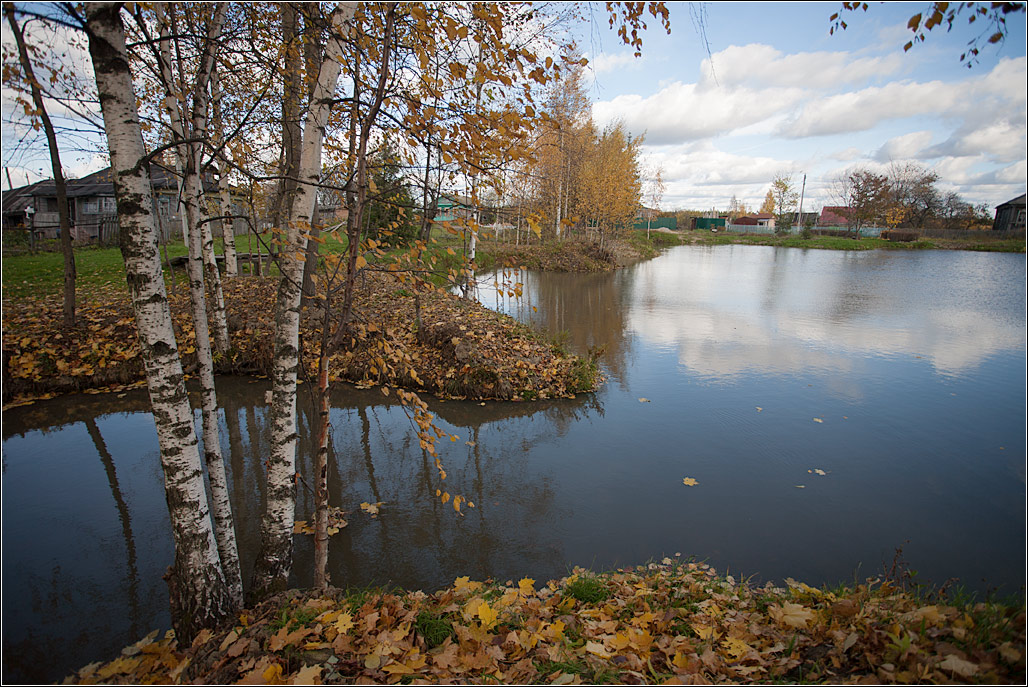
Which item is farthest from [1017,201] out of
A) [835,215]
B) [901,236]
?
[835,215]

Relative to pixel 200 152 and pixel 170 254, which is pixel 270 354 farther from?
pixel 170 254

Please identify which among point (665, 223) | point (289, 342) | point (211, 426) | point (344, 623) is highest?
point (665, 223)

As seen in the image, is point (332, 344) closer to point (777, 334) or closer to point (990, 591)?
point (990, 591)

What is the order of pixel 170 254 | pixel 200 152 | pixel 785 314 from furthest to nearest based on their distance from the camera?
pixel 170 254 < pixel 785 314 < pixel 200 152

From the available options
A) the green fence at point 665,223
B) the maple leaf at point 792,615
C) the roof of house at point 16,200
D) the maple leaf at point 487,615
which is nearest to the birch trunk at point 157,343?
the maple leaf at point 487,615

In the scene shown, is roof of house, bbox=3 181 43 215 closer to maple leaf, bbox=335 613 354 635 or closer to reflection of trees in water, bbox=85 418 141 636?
reflection of trees in water, bbox=85 418 141 636

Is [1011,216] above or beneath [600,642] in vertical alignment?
above

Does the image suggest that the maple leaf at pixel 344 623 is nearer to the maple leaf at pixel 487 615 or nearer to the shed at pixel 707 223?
the maple leaf at pixel 487 615

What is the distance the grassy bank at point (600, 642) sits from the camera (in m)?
2.37

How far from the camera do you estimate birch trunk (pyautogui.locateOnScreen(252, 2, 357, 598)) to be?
330 cm

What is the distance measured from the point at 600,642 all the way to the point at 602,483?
3298mm

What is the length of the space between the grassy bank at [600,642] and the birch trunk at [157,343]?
34cm

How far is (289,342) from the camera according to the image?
140 inches

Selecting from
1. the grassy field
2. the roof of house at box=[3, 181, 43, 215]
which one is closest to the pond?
the grassy field
